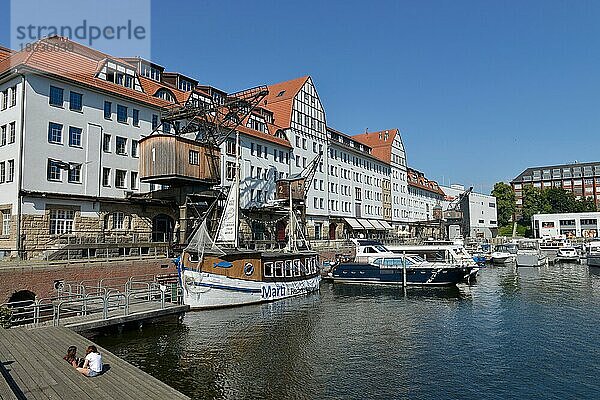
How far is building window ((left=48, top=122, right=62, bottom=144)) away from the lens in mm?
37719

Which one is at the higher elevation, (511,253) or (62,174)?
(62,174)

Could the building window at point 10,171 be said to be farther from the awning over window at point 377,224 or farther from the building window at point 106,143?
the awning over window at point 377,224

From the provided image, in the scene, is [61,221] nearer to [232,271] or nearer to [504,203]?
[232,271]

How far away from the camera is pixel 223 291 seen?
33.0 m

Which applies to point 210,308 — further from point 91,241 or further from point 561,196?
point 561,196

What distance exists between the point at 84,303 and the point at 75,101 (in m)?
20.4

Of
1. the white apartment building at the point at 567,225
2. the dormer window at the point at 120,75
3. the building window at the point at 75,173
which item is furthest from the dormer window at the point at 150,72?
the white apartment building at the point at 567,225

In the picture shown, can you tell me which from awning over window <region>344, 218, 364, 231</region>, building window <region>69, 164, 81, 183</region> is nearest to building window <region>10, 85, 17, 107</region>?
building window <region>69, 164, 81, 183</region>

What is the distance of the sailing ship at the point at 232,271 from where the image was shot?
105ft

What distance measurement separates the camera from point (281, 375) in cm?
1859

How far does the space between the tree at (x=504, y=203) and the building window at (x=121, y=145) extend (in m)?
122

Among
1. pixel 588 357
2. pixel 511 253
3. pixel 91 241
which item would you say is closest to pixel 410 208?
pixel 511 253

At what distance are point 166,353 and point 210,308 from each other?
10600 mm

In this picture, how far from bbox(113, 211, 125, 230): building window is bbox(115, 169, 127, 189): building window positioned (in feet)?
7.72
